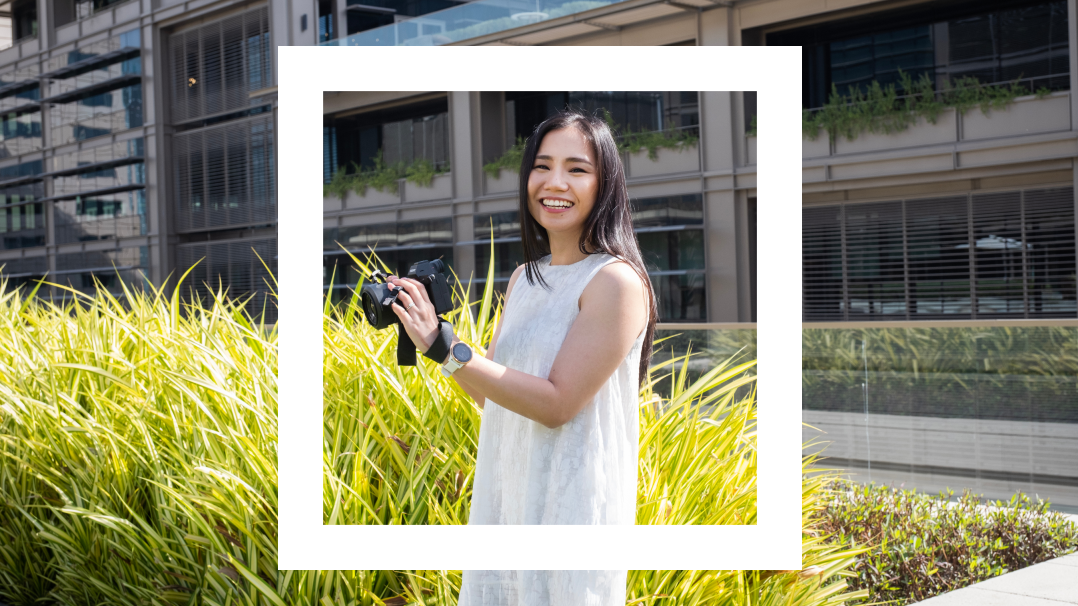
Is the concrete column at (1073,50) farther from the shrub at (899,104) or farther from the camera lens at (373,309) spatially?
the camera lens at (373,309)

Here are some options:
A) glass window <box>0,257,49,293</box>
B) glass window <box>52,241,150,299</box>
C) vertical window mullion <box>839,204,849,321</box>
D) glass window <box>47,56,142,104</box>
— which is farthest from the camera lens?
glass window <box>0,257,49,293</box>

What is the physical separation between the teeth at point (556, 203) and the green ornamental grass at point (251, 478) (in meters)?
1.23

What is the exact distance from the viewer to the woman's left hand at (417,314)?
5.18 feet

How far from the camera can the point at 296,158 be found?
200 cm

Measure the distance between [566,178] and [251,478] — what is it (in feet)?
5.79

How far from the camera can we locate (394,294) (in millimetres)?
1609

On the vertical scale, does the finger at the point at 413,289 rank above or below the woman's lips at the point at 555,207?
below

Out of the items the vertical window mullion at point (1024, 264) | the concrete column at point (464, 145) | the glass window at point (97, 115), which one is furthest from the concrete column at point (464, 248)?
the glass window at point (97, 115)

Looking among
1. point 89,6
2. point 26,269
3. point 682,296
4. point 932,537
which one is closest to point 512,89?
point 932,537

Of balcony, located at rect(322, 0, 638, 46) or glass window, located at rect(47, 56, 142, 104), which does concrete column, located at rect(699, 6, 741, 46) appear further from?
glass window, located at rect(47, 56, 142, 104)

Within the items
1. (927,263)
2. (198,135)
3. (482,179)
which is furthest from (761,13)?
(198,135)

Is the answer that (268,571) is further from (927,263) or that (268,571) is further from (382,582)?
(927,263)

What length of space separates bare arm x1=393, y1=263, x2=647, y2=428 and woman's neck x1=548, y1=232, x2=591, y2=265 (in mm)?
124

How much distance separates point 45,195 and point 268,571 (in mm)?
32070
